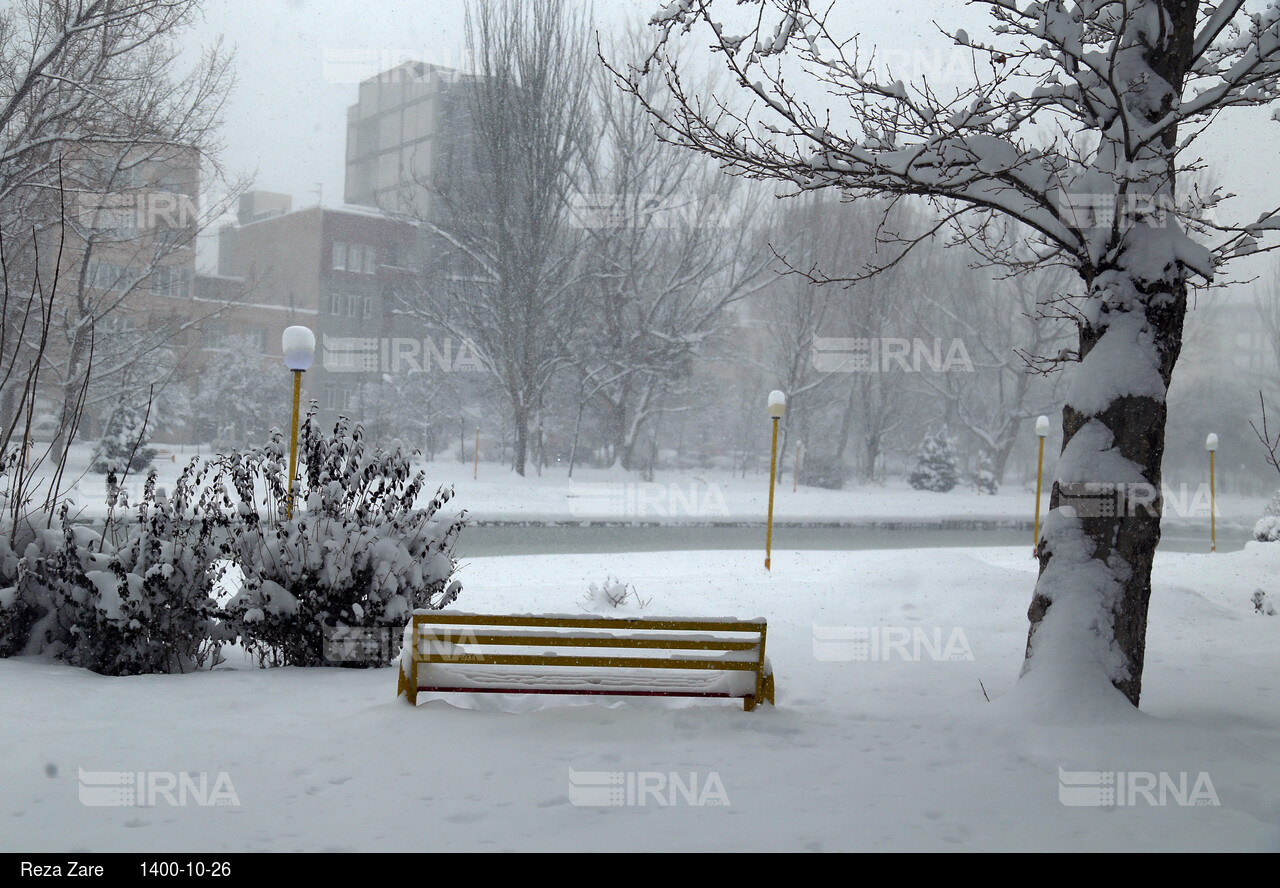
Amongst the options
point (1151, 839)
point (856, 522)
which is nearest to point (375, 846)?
point (1151, 839)

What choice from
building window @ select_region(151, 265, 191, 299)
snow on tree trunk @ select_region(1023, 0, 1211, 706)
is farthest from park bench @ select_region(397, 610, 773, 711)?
building window @ select_region(151, 265, 191, 299)

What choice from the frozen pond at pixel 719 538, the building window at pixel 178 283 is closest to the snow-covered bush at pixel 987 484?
the frozen pond at pixel 719 538

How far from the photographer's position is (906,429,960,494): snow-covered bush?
38375 millimetres

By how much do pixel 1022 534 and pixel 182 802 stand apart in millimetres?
25877

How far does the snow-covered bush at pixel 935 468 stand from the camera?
126 feet

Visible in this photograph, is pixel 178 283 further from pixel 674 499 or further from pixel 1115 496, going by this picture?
pixel 1115 496

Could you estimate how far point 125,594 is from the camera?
5664 mm

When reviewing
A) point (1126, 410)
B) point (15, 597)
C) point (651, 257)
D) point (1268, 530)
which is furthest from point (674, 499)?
point (1126, 410)

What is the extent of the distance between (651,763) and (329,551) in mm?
2849

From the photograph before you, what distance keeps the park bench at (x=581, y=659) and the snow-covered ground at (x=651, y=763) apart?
0.47 feet

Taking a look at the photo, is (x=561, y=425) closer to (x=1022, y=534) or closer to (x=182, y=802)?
(x=1022, y=534)

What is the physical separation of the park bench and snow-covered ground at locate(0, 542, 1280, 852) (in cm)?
14
